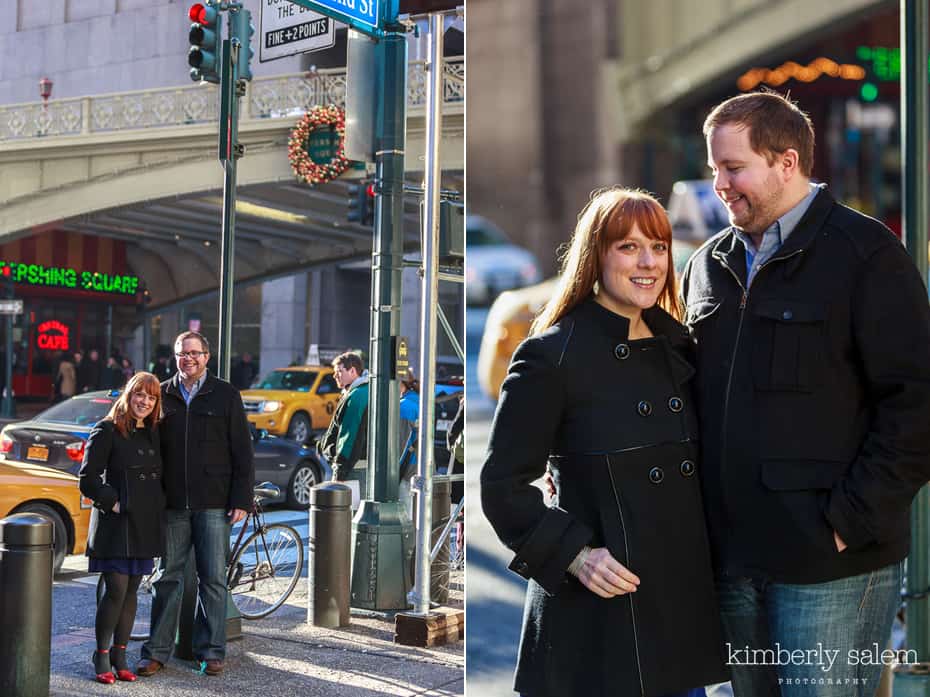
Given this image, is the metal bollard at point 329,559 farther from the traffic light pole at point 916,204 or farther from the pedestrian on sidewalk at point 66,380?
the pedestrian on sidewalk at point 66,380

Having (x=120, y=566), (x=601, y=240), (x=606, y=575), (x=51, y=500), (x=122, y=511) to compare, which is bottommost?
(x=120, y=566)

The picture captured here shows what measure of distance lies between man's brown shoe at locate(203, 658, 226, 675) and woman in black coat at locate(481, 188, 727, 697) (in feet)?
12.5

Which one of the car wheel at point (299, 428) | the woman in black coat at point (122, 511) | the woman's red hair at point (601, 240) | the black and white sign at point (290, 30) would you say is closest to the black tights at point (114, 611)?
the woman in black coat at point (122, 511)

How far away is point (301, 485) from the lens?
12.9 m

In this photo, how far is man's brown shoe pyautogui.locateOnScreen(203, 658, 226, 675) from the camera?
19.6 feet

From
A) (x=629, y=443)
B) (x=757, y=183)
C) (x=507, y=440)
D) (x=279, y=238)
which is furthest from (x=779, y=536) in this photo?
(x=279, y=238)

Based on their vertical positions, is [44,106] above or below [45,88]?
below

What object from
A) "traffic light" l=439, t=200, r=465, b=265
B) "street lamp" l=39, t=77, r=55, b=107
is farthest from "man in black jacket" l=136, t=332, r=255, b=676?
"street lamp" l=39, t=77, r=55, b=107

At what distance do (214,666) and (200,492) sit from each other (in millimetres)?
916

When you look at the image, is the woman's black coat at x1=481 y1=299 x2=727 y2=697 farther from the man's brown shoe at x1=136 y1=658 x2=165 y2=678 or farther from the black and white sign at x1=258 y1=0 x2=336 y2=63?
the black and white sign at x1=258 y1=0 x2=336 y2=63

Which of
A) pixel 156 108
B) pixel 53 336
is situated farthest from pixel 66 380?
pixel 156 108

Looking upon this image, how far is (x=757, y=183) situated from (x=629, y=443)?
637 mm

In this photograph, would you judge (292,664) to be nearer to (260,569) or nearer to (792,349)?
(260,569)

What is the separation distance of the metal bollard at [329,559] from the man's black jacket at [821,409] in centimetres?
470
